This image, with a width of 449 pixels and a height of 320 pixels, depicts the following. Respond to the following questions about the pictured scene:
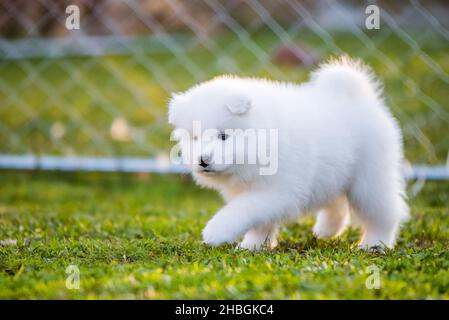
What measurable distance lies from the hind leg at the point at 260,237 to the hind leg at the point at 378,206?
420 millimetres

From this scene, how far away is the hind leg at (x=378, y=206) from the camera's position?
3.32 m

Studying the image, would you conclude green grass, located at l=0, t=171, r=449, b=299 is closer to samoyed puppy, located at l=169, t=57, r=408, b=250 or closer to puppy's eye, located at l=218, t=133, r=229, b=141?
samoyed puppy, located at l=169, t=57, r=408, b=250

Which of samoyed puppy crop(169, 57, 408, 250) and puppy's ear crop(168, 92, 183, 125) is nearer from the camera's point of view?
samoyed puppy crop(169, 57, 408, 250)

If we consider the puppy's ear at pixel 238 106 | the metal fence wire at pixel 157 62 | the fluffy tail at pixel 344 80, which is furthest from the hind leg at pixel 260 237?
the metal fence wire at pixel 157 62

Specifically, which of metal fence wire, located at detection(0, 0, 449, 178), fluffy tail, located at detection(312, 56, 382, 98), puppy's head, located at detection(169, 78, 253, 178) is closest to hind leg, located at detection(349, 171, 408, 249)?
fluffy tail, located at detection(312, 56, 382, 98)

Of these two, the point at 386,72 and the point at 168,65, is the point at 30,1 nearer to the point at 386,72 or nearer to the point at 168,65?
the point at 168,65

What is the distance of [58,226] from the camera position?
12.4 ft

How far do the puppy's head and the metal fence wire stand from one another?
7.86 feet

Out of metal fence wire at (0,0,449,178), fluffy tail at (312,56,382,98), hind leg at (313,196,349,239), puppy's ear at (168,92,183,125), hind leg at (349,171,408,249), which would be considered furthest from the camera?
metal fence wire at (0,0,449,178)

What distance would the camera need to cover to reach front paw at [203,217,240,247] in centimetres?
292

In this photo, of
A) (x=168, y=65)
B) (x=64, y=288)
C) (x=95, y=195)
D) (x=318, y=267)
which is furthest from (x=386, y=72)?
(x=64, y=288)

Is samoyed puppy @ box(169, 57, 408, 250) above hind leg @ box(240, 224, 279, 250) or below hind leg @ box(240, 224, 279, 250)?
above

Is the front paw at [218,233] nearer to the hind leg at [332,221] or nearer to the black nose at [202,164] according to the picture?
the black nose at [202,164]
